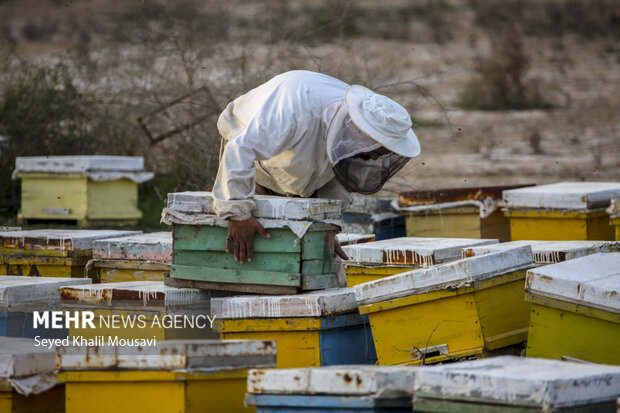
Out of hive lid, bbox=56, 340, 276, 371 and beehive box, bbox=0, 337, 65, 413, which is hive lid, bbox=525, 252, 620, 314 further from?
beehive box, bbox=0, 337, 65, 413

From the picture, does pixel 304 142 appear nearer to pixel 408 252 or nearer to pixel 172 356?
pixel 408 252

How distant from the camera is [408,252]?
454 centimetres

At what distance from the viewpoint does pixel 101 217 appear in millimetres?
7445

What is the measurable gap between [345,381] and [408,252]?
1952mm

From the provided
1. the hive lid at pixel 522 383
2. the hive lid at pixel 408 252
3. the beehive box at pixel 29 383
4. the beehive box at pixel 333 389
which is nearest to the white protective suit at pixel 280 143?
the hive lid at pixel 408 252

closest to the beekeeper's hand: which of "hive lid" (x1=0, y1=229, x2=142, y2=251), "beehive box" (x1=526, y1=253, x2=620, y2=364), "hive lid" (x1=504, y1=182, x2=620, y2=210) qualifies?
"beehive box" (x1=526, y1=253, x2=620, y2=364)

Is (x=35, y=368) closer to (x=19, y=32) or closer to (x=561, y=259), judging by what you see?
(x=561, y=259)

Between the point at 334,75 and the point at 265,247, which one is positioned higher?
the point at 334,75

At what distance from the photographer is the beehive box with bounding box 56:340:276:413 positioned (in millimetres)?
2955

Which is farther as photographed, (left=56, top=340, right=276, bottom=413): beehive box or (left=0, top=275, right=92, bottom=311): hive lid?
(left=0, top=275, right=92, bottom=311): hive lid

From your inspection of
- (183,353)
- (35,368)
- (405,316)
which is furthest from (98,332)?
(405,316)

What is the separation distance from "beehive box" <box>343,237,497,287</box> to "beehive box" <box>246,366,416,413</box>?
6.02ft

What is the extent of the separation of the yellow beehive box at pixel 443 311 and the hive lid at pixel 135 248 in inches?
57.0

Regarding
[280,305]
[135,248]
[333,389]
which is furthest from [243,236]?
[333,389]
